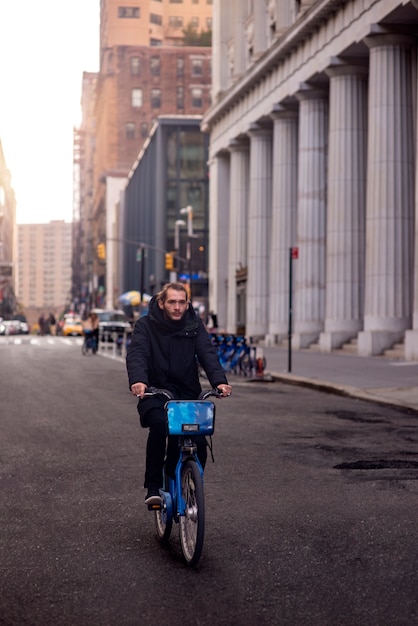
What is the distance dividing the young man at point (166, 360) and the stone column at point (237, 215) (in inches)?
1882

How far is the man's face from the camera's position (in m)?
6.66

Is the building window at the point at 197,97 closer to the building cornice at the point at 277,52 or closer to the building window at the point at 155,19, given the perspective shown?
the building window at the point at 155,19

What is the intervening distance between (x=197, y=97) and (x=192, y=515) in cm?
12704

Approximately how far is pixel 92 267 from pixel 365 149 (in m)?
130

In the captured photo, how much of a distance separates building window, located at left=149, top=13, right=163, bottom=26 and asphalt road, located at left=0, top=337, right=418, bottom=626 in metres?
136

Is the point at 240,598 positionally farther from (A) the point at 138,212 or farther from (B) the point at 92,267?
(B) the point at 92,267

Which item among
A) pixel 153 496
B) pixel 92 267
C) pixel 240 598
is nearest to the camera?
pixel 240 598

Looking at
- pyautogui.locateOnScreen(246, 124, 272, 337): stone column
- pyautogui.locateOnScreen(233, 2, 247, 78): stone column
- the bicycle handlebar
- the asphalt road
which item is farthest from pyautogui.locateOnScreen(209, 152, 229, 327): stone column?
the bicycle handlebar

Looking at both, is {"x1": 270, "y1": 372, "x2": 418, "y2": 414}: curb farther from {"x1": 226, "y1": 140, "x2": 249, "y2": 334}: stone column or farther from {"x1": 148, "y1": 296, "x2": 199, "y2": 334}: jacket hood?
{"x1": 226, "y1": 140, "x2": 249, "y2": 334}: stone column

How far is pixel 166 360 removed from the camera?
673 cm

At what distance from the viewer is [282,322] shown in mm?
46469

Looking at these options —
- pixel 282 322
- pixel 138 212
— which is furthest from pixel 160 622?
pixel 138 212

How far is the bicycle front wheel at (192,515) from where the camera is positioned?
229 inches

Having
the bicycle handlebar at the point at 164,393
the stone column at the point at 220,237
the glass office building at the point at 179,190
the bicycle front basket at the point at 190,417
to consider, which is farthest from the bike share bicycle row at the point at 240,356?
the glass office building at the point at 179,190
